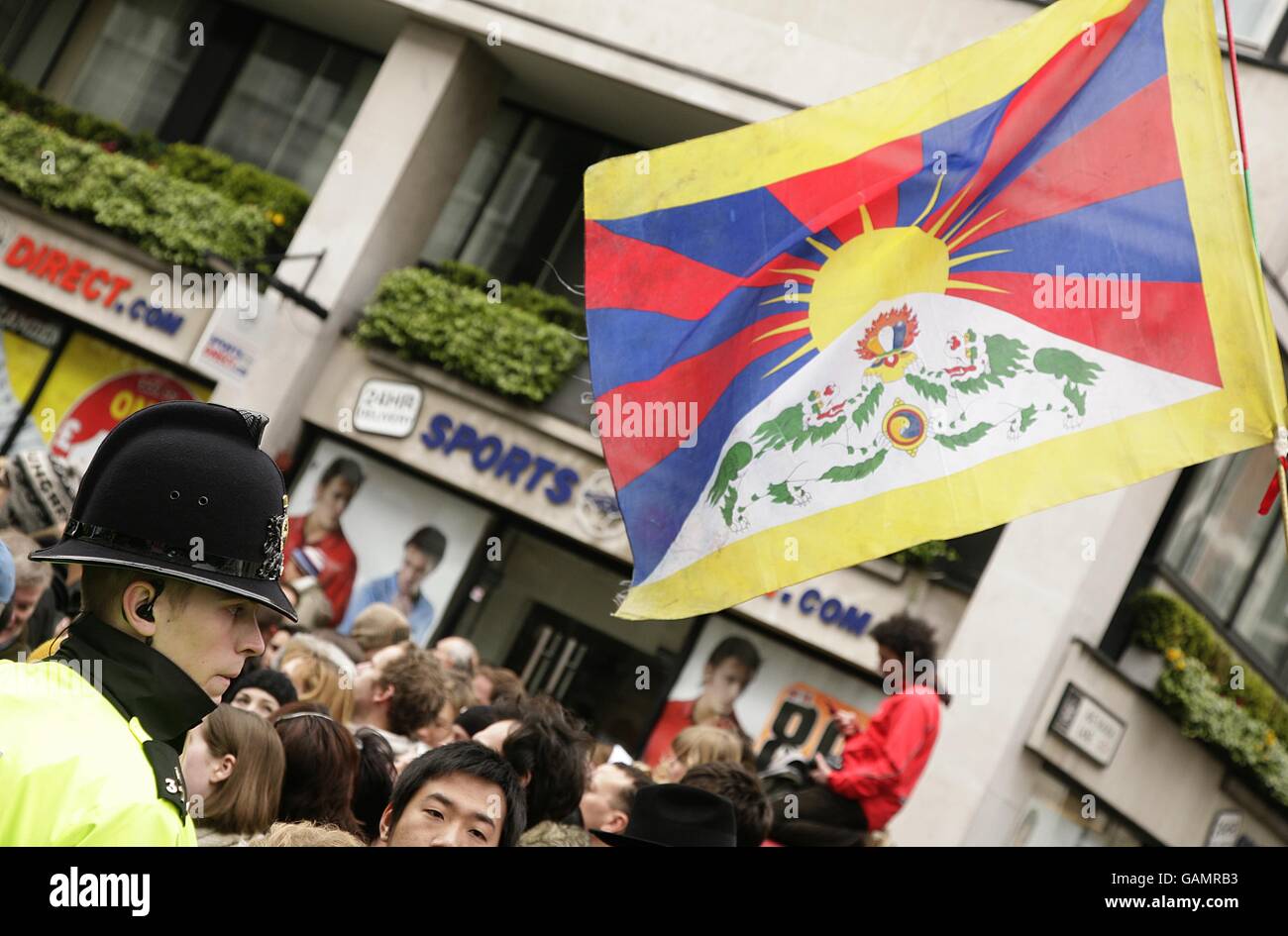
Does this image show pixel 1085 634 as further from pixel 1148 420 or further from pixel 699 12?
pixel 1148 420

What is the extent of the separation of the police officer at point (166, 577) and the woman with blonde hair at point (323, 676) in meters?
4.16

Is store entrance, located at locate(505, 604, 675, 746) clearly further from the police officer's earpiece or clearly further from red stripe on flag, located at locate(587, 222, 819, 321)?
the police officer's earpiece

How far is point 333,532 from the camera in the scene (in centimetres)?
1416

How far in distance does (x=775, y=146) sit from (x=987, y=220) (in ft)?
2.50

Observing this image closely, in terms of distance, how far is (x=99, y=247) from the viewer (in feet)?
49.0

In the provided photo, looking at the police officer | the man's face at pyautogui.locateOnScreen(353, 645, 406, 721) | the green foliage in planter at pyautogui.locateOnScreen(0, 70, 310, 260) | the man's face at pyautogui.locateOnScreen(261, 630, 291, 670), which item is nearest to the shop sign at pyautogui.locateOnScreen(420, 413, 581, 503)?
the green foliage in planter at pyautogui.locateOnScreen(0, 70, 310, 260)

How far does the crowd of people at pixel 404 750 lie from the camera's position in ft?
7.18

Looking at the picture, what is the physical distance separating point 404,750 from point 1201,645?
9.28 m

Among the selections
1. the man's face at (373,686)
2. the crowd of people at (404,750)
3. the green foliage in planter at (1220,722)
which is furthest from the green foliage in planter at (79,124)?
the green foliage in planter at (1220,722)

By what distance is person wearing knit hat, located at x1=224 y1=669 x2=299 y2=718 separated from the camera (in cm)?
557

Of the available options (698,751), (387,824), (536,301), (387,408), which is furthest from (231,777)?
(536,301)

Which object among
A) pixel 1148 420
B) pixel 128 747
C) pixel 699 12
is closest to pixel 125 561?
pixel 128 747

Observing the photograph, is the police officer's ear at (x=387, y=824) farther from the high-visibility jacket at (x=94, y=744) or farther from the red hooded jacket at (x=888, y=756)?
the red hooded jacket at (x=888, y=756)

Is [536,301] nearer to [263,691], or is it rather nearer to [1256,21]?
[1256,21]
